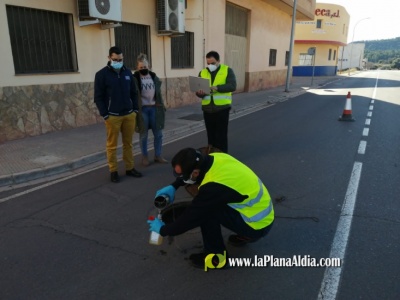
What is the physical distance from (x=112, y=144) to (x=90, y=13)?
14.7 ft

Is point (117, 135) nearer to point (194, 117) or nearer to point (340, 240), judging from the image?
point (340, 240)

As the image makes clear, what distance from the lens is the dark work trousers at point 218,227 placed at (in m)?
2.92

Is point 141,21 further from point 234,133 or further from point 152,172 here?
point 152,172

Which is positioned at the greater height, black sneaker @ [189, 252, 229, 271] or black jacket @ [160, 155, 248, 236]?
black jacket @ [160, 155, 248, 236]

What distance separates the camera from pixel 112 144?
5172 mm

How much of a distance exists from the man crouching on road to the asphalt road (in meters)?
0.39

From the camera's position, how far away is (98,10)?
8156mm

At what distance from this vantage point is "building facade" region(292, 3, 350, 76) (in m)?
41.3

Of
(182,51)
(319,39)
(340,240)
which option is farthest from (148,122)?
(319,39)

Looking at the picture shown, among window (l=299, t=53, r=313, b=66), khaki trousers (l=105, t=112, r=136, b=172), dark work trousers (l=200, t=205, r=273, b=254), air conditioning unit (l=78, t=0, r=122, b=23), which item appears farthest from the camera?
window (l=299, t=53, r=313, b=66)

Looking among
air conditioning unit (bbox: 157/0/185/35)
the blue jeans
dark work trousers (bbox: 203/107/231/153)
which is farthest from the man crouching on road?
air conditioning unit (bbox: 157/0/185/35)

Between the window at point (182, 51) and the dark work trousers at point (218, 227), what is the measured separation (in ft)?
34.4

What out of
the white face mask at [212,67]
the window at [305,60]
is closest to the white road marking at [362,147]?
the white face mask at [212,67]

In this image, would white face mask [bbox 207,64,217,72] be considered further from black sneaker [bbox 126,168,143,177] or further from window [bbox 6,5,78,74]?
window [bbox 6,5,78,74]
